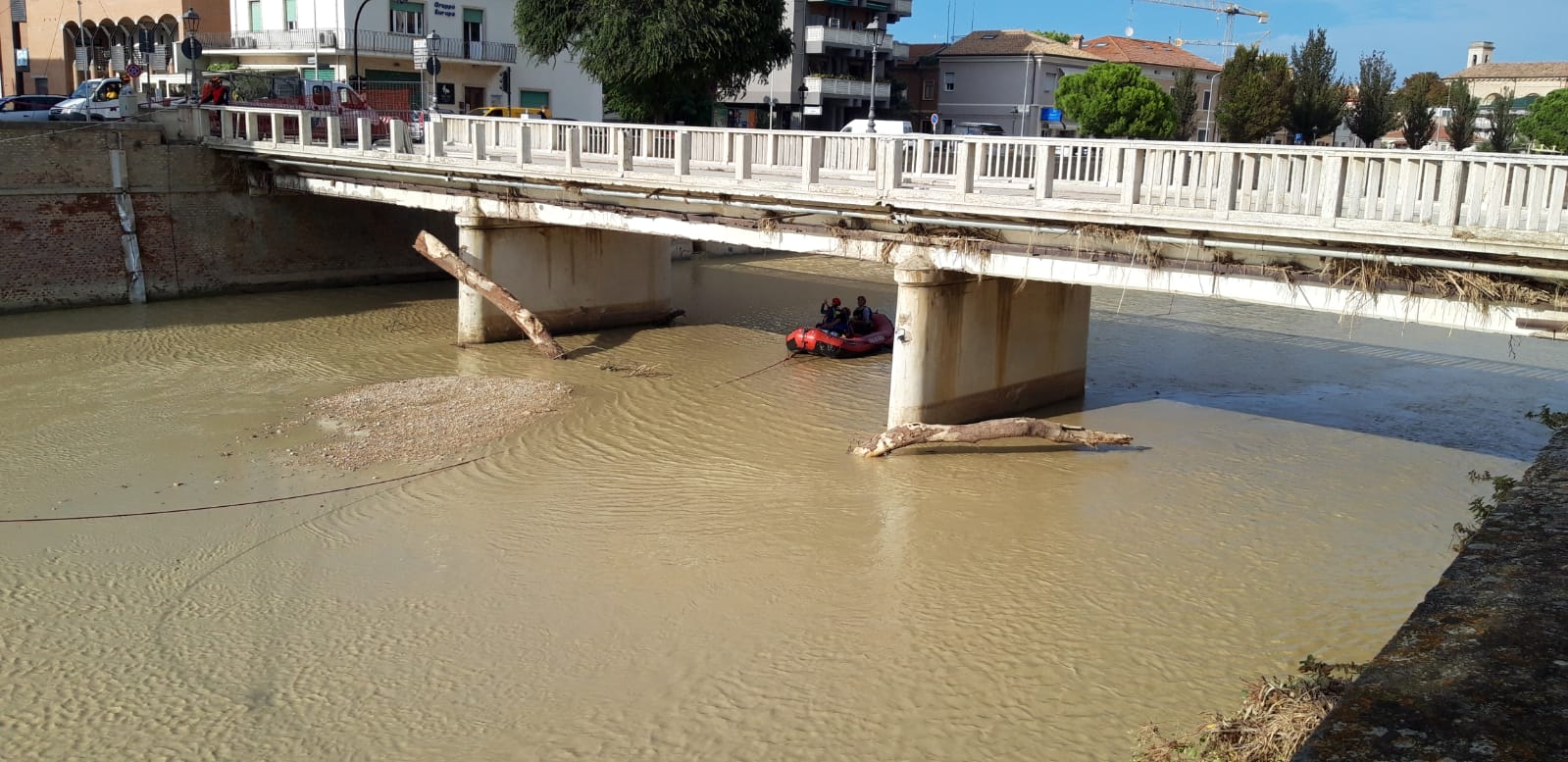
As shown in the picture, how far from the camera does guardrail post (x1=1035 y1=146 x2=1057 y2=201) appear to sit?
14.4m

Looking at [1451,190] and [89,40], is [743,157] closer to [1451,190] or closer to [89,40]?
[1451,190]

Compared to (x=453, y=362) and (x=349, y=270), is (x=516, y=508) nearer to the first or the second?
(x=453, y=362)

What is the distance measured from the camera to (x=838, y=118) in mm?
65500

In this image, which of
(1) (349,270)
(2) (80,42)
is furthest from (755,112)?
(1) (349,270)

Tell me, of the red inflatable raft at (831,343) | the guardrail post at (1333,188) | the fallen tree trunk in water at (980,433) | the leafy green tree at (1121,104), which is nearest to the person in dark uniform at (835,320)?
the red inflatable raft at (831,343)

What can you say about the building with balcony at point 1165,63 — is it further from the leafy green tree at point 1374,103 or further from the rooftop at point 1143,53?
the leafy green tree at point 1374,103

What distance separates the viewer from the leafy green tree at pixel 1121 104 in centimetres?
5634

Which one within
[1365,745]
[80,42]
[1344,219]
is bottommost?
[1365,745]

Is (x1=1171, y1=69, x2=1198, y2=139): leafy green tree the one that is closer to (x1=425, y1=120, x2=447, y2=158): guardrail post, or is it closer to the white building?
the white building

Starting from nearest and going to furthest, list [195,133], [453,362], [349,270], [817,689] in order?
1. [817,689]
2. [453,362]
3. [195,133]
4. [349,270]

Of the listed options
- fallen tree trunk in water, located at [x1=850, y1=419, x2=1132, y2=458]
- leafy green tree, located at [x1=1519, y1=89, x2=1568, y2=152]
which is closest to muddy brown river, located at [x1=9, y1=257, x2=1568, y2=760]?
fallen tree trunk in water, located at [x1=850, y1=419, x2=1132, y2=458]

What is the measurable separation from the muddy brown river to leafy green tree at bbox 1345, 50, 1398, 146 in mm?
37004

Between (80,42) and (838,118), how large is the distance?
119 feet

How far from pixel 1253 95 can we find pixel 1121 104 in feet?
18.6
